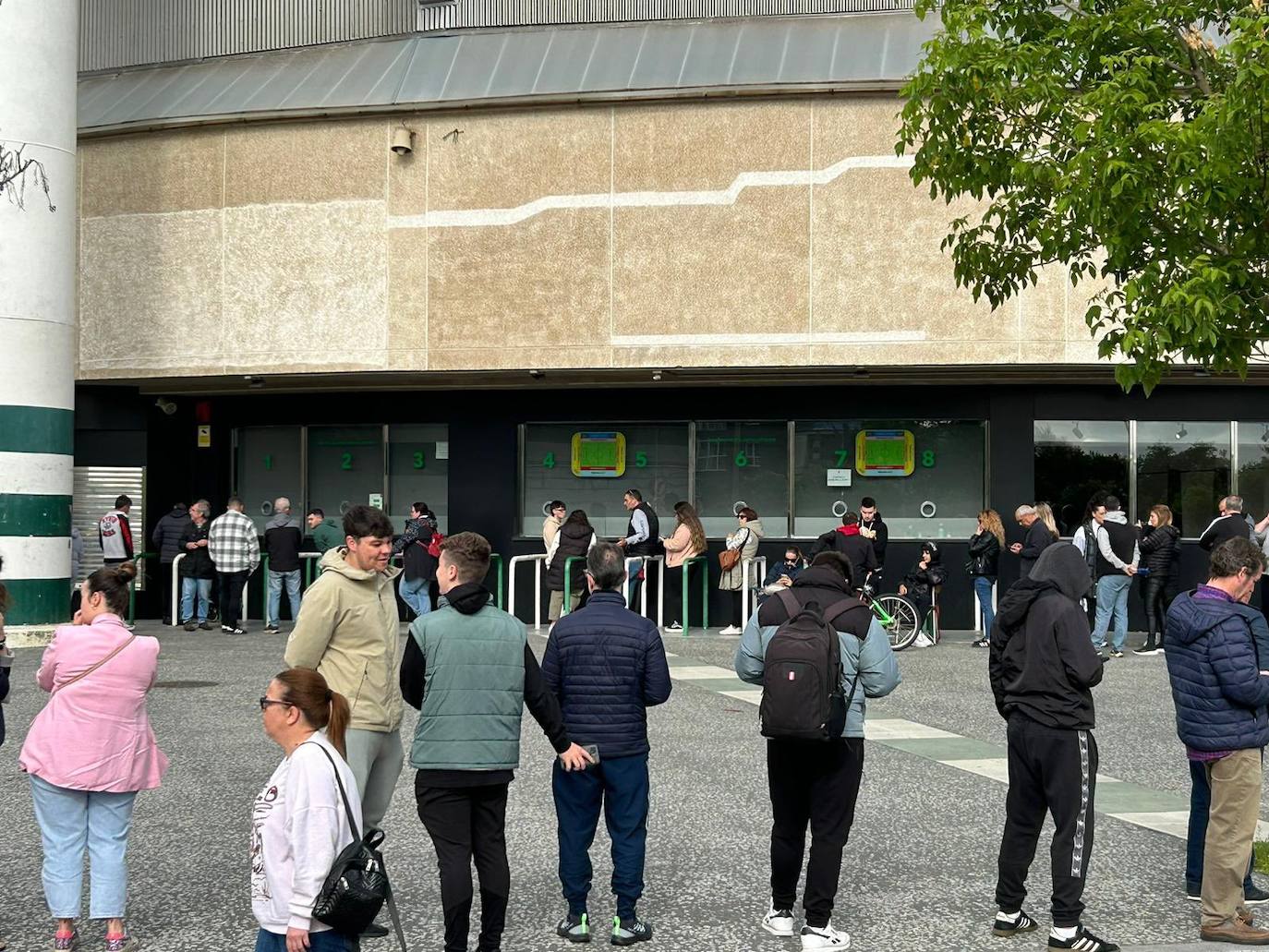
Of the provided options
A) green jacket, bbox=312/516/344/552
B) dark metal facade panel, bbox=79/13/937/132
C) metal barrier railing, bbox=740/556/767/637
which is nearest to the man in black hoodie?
metal barrier railing, bbox=740/556/767/637

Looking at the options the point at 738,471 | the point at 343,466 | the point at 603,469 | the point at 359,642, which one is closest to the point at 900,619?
the point at 738,471

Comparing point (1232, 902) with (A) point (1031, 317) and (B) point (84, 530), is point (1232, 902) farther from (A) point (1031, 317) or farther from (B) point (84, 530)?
(B) point (84, 530)

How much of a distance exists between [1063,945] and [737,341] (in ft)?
48.4

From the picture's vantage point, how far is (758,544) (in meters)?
21.9

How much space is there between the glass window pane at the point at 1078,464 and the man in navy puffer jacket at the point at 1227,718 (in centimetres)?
1543

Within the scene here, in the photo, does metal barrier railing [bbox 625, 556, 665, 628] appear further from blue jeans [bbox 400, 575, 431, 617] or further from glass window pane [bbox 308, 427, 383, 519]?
glass window pane [bbox 308, 427, 383, 519]

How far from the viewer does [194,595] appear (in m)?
21.6

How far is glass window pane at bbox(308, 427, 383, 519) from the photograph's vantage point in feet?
79.0

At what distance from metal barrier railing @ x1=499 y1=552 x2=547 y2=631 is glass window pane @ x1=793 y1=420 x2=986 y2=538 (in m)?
3.81

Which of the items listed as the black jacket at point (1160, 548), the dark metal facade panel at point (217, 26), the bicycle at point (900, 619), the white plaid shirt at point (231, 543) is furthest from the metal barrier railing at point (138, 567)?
the black jacket at point (1160, 548)

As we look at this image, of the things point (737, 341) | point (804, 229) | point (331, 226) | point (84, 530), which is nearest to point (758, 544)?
point (737, 341)

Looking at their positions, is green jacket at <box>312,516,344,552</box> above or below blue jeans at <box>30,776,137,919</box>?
above

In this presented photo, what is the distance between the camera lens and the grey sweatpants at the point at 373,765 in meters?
6.46

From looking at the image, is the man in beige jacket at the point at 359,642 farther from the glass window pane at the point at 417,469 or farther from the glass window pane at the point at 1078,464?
the glass window pane at the point at 417,469
